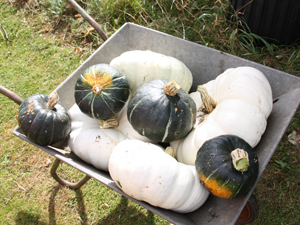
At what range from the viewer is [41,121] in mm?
1761

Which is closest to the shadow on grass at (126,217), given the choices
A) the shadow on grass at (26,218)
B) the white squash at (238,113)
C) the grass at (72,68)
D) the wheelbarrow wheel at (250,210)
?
the grass at (72,68)

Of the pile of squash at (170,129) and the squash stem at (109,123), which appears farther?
the squash stem at (109,123)

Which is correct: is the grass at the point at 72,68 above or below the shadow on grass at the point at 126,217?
above

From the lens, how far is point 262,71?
195 centimetres

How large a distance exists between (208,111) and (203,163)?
0.58 meters

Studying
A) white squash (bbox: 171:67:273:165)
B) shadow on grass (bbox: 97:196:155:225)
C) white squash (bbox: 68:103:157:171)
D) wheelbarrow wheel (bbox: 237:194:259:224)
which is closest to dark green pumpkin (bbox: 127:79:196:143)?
white squash (bbox: 171:67:273:165)

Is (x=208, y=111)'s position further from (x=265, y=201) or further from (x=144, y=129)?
(x=265, y=201)

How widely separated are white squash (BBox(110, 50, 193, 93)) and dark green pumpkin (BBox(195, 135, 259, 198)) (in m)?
0.80

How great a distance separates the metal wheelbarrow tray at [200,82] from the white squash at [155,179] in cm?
7

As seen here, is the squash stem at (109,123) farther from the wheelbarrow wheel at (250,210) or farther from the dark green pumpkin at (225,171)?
the wheelbarrow wheel at (250,210)

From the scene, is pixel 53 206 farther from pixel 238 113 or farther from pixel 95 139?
pixel 238 113

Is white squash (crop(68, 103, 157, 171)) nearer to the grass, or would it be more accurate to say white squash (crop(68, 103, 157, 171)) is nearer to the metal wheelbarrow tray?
the metal wheelbarrow tray

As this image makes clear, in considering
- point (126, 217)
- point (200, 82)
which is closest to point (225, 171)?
point (200, 82)

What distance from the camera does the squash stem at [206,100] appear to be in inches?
71.9
